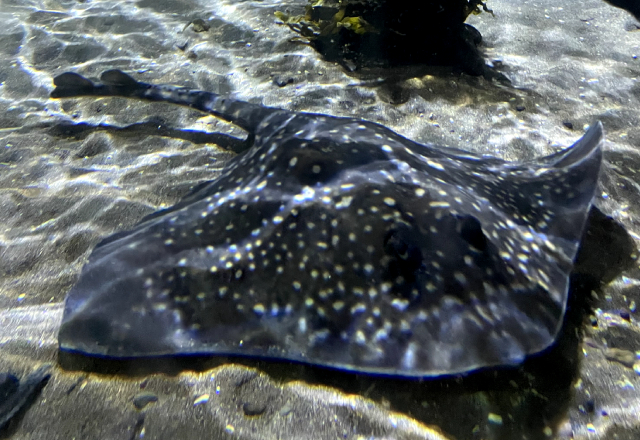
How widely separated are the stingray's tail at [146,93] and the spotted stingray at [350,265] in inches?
67.7

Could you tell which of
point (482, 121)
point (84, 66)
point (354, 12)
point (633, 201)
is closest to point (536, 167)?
point (633, 201)

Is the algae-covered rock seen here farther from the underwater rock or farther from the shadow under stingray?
the underwater rock

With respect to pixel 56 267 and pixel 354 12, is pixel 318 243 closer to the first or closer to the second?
pixel 56 267

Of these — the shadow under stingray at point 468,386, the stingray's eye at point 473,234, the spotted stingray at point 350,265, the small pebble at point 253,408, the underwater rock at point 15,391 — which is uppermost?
the stingray's eye at point 473,234

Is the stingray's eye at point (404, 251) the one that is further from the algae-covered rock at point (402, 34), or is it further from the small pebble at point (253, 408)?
the algae-covered rock at point (402, 34)

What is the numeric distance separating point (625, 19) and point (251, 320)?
29.8ft

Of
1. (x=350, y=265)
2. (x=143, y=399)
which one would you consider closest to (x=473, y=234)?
(x=350, y=265)

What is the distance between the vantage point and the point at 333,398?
2.21 m

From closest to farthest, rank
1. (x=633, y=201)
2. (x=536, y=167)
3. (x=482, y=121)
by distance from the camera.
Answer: (x=536, y=167), (x=633, y=201), (x=482, y=121)

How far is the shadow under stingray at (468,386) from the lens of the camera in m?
2.09

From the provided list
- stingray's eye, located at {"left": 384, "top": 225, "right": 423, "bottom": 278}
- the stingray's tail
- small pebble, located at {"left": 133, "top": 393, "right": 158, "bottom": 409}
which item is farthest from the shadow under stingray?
the stingray's tail

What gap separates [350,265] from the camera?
7.59 ft

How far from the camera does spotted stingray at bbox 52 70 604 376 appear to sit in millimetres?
1989

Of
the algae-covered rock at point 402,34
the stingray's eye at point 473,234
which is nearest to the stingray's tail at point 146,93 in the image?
the algae-covered rock at point 402,34
